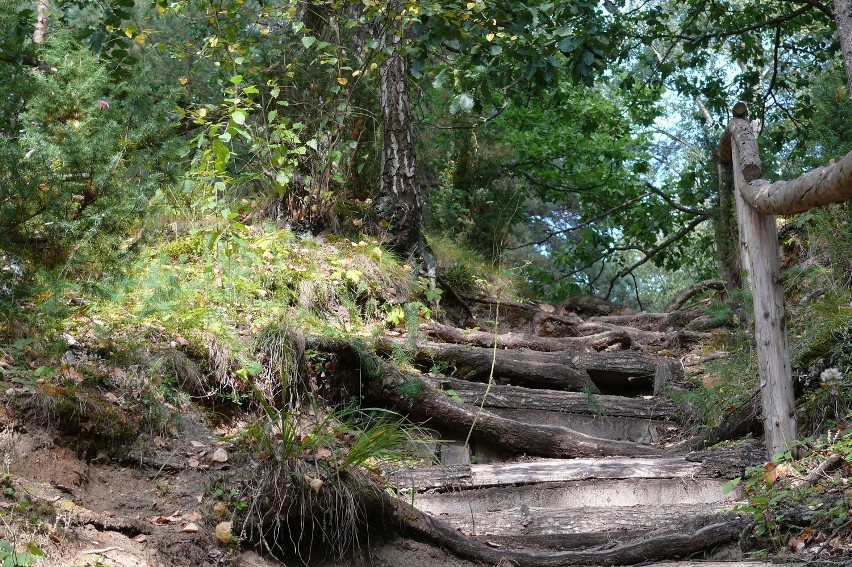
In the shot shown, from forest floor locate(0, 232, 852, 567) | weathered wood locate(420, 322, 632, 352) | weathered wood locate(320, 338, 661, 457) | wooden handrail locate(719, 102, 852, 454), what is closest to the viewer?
forest floor locate(0, 232, 852, 567)

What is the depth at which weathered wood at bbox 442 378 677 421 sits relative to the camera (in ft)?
19.5

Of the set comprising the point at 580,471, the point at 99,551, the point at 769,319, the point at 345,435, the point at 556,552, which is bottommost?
the point at 556,552

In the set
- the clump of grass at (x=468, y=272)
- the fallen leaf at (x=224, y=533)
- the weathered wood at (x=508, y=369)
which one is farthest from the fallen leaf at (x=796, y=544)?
the clump of grass at (x=468, y=272)

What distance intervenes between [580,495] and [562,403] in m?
1.33

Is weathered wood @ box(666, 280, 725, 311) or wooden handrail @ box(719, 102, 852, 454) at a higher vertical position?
weathered wood @ box(666, 280, 725, 311)

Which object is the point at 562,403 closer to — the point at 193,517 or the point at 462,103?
the point at 462,103

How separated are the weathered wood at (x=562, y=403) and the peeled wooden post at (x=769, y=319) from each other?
5.49ft

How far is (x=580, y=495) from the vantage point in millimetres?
4738

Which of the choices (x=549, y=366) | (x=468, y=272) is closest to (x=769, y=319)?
(x=549, y=366)

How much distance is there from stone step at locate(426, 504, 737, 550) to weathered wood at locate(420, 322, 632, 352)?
259cm

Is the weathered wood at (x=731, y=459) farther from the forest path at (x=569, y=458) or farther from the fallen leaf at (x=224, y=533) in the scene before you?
the fallen leaf at (x=224, y=533)

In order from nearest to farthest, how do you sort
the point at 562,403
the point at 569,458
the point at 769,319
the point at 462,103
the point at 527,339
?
the point at 769,319
the point at 569,458
the point at 462,103
the point at 562,403
the point at 527,339

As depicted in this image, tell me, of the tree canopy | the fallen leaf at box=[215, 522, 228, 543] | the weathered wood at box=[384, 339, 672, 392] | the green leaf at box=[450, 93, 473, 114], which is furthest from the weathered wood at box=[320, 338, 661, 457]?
the fallen leaf at box=[215, 522, 228, 543]

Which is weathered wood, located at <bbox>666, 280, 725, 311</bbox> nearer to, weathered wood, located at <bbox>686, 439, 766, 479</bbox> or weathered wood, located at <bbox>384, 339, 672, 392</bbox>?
weathered wood, located at <bbox>384, 339, 672, 392</bbox>
